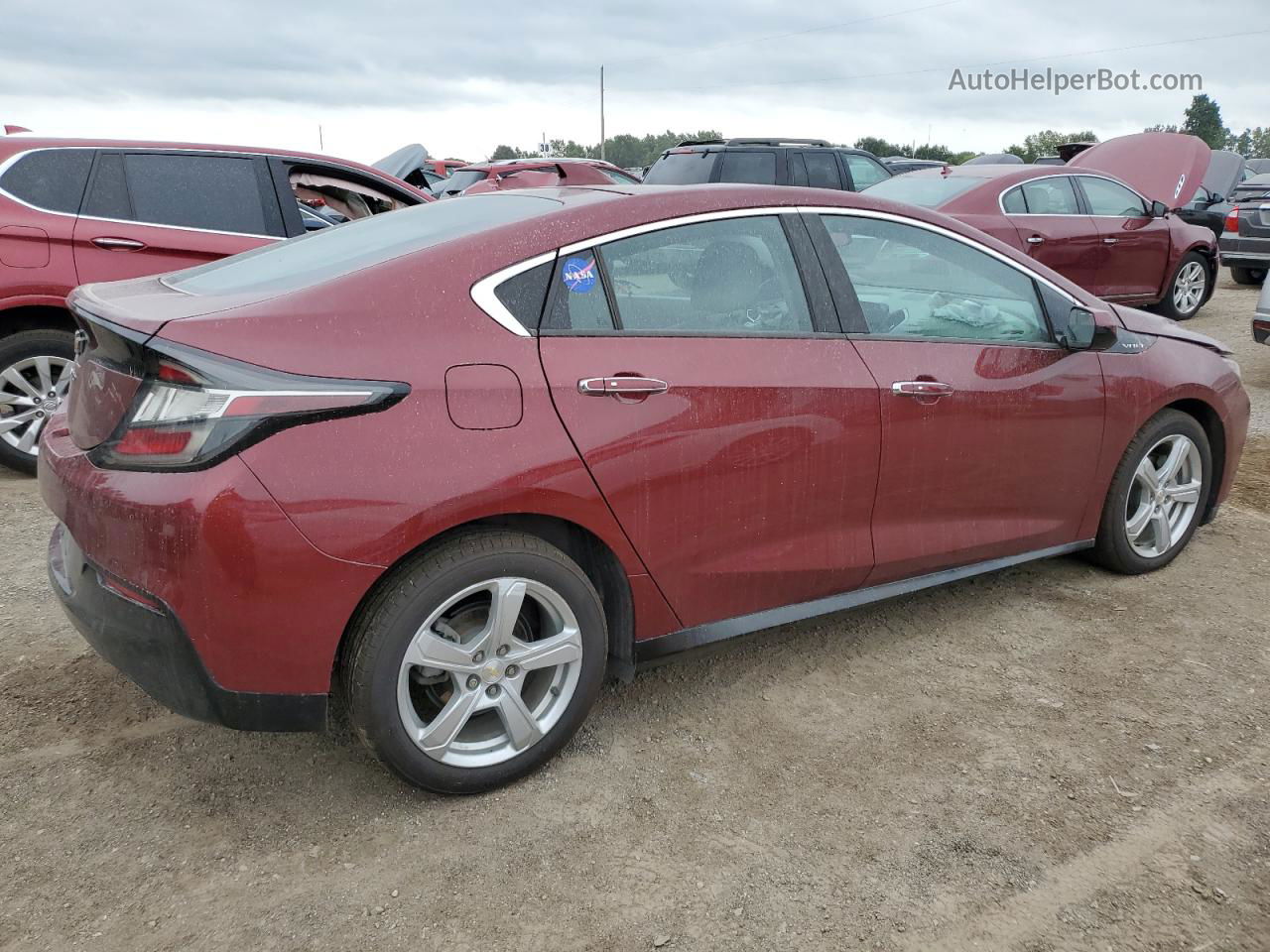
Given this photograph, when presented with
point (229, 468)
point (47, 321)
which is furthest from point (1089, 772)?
point (47, 321)

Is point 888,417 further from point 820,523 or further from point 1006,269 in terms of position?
point 1006,269

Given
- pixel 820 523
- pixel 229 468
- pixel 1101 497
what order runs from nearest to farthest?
pixel 229 468 → pixel 820 523 → pixel 1101 497

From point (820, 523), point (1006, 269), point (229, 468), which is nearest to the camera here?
point (229, 468)

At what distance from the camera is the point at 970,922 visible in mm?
2297

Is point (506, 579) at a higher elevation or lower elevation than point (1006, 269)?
lower

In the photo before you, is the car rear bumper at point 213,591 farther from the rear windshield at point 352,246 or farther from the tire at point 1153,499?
the tire at point 1153,499

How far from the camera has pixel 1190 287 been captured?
36.0 ft

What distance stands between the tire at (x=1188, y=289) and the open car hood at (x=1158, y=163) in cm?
67

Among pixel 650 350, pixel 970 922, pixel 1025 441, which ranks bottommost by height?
pixel 970 922

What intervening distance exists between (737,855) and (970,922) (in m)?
0.54

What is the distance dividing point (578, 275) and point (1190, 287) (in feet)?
33.8

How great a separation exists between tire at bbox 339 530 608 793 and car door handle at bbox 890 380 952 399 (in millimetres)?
1185

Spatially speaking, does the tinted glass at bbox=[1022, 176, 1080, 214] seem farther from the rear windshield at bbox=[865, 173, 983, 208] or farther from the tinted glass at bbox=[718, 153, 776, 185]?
the tinted glass at bbox=[718, 153, 776, 185]

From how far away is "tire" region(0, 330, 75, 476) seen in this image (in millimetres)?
5238
